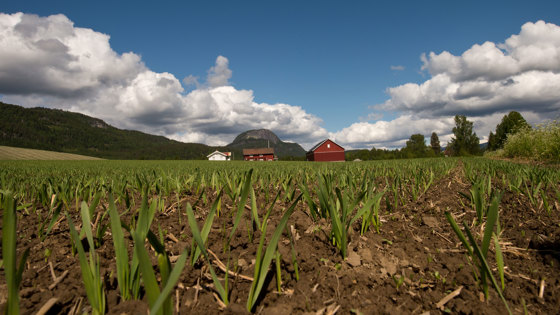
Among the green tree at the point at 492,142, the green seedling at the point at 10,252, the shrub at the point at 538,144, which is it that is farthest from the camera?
the green tree at the point at 492,142

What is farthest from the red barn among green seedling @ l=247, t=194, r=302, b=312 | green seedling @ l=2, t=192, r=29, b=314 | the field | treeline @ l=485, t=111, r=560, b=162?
green seedling @ l=2, t=192, r=29, b=314

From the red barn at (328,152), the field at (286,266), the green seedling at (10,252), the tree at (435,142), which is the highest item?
the tree at (435,142)

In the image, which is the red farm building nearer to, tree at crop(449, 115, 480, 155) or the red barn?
the red barn

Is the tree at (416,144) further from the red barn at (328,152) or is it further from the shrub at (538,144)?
the shrub at (538,144)

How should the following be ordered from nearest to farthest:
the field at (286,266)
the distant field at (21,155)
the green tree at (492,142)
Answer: the field at (286,266) < the distant field at (21,155) < the green tree at (492,142)

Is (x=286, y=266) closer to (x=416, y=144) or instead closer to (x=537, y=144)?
(x=537, y=144)

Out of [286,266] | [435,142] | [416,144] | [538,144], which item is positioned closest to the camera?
[286,266]

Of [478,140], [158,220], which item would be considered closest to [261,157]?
[478,140]

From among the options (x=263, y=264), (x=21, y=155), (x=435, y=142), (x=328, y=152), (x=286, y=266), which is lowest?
(x=286, y=266)

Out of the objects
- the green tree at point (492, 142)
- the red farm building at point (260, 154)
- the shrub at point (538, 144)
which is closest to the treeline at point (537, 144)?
the shrub at point (538, 144)

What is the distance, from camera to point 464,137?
63938 millimetres

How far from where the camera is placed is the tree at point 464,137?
62188 millimetres

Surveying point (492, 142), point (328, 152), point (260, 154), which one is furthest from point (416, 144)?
point (260, 154)

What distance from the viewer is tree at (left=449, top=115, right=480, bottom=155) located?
204 feet
